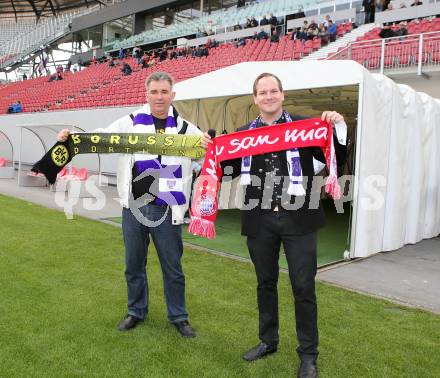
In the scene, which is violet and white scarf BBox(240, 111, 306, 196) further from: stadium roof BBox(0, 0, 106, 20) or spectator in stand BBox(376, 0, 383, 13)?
stadium roof BBox(0, 0, 106, 20)

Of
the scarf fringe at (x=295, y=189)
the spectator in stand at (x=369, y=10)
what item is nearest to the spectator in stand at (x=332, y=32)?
the spectator in stand at (x=369, y=10)

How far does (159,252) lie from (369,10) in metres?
18.3

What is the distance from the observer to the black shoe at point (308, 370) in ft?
9.20

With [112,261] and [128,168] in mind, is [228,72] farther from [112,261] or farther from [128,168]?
[128,168]

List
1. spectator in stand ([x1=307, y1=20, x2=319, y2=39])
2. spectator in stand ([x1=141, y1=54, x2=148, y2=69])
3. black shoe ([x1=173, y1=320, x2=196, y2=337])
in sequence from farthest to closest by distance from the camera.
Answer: spectator in stand ([x1=141, y1=54, x2=148, y2=69]) → spectator in stand ([x1=307, y1=20, x2=319, y2=39]) → black shoe ([x1=173, y1=320, x2=196, y2=337])

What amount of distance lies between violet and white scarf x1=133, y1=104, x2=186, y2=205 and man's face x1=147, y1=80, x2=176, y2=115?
13 cm

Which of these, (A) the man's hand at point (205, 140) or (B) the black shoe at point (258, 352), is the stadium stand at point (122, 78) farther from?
(B) the black shoe at point (258, 352)

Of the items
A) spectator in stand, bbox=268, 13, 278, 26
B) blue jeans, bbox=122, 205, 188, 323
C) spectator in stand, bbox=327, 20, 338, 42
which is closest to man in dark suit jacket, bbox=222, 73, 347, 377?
blue jeans, bbox=122, 205, 188, 323

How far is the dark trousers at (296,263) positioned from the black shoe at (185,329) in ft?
2.77

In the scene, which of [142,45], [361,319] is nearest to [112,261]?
[361,319]

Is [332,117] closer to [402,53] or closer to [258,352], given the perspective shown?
[258,352]

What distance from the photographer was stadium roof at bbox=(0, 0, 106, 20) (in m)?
43.7

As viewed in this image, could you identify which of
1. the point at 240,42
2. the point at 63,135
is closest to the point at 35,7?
the point at 240,42

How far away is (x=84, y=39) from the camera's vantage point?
125ft
